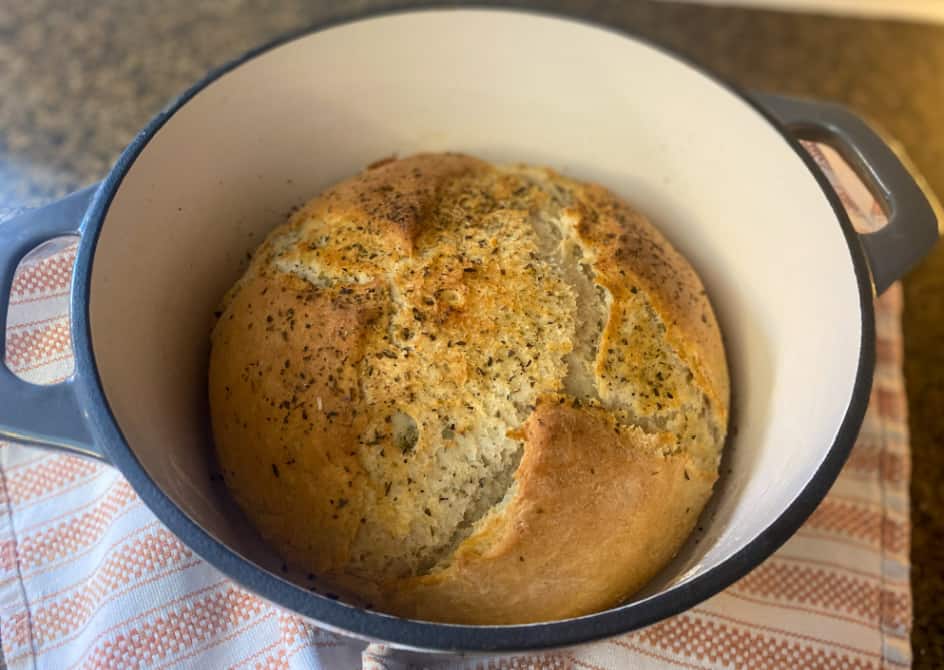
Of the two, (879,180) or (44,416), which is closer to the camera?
(44,416)

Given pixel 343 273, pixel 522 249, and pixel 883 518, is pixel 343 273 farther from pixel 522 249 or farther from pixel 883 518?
pixel 883 518

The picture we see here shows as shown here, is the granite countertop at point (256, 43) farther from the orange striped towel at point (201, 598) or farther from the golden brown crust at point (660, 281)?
the golden brown crust at point (660, 281)

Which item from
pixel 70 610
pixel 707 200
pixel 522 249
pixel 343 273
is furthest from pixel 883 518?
pixel 70 610

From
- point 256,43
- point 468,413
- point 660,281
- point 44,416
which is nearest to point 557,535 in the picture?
point 468,413

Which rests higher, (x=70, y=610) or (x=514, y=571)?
(x=514, y=571)

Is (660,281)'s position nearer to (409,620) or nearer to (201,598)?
(409,620)

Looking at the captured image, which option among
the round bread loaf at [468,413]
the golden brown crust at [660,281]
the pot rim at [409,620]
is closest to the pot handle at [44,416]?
the pot rim at [409,620]

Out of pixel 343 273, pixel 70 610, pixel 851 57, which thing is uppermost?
pixel 851 57

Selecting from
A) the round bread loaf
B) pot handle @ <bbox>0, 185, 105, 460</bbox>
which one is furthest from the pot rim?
the round bread loaf
